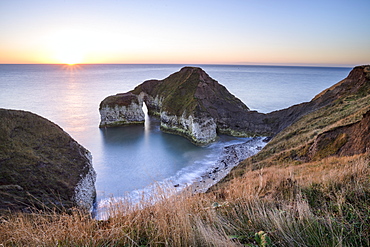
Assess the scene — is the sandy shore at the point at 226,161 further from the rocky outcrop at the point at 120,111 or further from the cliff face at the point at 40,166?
the rocky outcrop at the point at 120,111

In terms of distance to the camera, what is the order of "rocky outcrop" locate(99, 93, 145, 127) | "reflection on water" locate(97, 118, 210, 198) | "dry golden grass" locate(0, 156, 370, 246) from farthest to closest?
1. "rocky outcrop" locate(99, 93, 145, 127)
2. "reflection on water" locate(97, 118, 210, 198)
3. "dry golden grass" locate(0, 156, 370, 246)

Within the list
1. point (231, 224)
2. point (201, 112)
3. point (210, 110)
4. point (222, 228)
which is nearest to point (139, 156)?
point (201, 112)

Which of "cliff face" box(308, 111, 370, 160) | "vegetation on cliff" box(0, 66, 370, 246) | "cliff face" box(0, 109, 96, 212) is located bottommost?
"cliff face" box(0, 109, 96, 212)

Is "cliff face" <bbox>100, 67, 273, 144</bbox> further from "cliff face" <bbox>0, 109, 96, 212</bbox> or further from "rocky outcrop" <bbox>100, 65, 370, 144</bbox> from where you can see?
"cliff face" <bbox>0, 109, 96, 212</bbox>

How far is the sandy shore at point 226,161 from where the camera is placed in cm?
2286

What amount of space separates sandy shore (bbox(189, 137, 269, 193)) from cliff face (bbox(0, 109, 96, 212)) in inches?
405

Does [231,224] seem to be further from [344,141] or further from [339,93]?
[339,93]

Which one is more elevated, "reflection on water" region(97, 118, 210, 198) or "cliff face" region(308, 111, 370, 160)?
"cliff face" region(308, 111, 370, 160)

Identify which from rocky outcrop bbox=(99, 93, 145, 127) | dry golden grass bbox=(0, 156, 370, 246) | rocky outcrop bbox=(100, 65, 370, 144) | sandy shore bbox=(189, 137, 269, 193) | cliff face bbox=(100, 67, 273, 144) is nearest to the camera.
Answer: dry golden grass bbox=(0, 156, 370, 246)

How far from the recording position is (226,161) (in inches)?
1144

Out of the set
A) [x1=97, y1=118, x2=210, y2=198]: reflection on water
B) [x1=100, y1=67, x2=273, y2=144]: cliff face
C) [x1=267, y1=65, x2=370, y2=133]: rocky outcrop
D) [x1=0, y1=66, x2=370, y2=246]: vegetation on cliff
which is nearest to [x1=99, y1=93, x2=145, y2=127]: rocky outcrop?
[x1=100, y1=67, x2=273, y2=144]: cliff face

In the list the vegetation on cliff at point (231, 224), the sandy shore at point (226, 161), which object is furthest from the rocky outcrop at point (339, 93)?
the vegetation on cliff at point (231, 224)

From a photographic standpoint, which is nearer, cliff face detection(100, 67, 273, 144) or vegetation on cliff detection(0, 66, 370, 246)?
vegetation on cliff detection(0, 66, 370, 246)

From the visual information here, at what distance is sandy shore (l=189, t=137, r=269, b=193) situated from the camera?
22856mm
